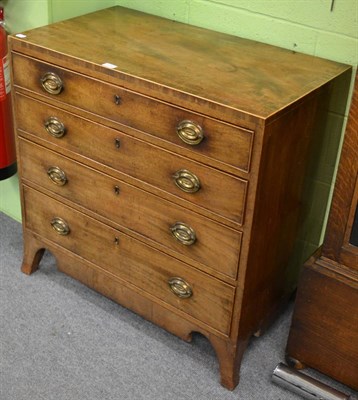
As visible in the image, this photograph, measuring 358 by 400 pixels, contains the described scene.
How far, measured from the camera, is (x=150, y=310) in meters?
2.03

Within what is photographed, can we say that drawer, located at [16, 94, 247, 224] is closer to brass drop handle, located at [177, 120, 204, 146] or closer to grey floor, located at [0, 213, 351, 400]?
brass drop handle, located at [177, 120, 204, 146]

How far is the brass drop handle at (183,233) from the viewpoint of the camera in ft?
5.73

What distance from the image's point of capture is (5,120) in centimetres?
222

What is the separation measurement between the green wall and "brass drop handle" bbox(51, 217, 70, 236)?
2.10ft

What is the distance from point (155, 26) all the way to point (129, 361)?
1.04m

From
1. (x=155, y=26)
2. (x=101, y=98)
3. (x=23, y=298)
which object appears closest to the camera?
(x=101, y=98)

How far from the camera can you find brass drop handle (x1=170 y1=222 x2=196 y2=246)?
1746 millimetres

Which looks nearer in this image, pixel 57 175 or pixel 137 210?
pixel 137 210

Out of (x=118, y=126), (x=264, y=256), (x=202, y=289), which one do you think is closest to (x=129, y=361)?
(x=202, y=289)

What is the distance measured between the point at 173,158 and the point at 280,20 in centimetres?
57

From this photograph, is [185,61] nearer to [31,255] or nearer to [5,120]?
[5,120]

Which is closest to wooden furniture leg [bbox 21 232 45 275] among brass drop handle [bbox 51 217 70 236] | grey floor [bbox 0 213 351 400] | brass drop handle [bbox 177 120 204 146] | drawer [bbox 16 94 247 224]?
grey floor [bbox 0 213 351 400]

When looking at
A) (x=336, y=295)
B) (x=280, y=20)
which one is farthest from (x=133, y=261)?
(x=280, y=20)

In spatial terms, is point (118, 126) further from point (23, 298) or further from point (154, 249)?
point (23, 298)
